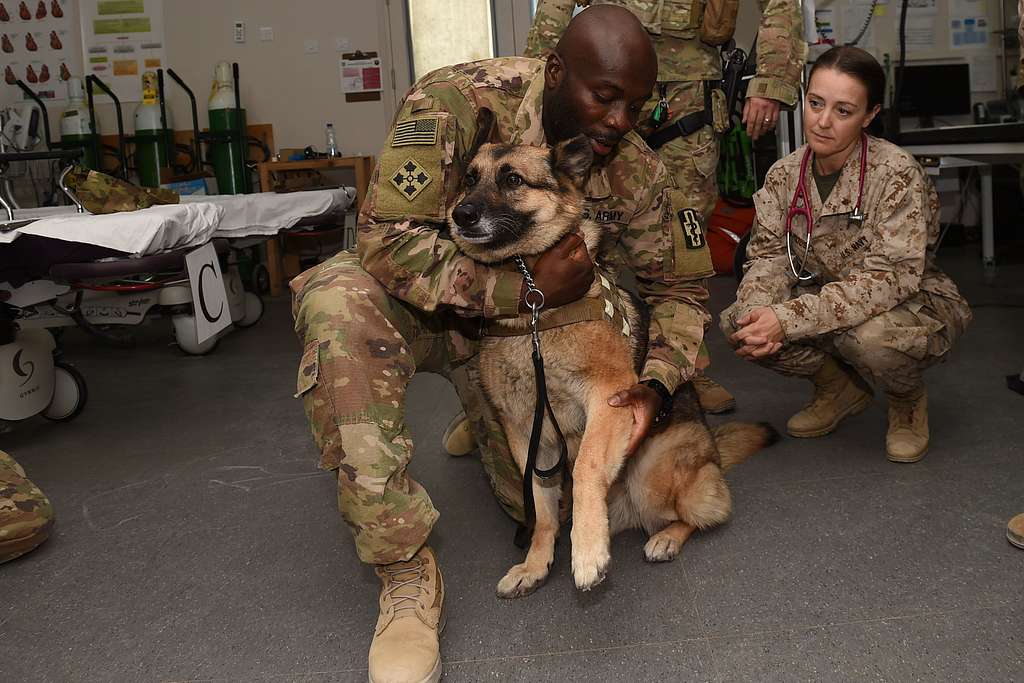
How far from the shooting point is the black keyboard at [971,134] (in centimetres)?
272

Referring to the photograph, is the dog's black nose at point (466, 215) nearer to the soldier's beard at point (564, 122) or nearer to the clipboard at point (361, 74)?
the soldier's beard at point (564, 122)

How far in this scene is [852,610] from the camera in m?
1.41

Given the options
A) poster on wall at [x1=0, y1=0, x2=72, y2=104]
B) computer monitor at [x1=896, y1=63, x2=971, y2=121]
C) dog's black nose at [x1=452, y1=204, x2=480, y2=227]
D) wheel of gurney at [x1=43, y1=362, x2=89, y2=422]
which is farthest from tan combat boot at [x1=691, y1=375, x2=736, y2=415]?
poster on wall at [x1=0, y1=0, x2=72, y2=104]

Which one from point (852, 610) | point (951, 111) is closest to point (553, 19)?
point (852, 610)

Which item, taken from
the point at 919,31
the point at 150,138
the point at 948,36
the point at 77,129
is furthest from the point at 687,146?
the point at 77,129

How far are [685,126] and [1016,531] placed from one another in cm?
145

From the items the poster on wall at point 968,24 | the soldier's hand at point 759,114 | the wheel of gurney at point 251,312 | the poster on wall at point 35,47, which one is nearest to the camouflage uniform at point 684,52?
the soldier's hand at point 759,114

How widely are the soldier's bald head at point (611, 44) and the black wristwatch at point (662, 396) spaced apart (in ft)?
1.86

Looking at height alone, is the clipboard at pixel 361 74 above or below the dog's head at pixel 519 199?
above

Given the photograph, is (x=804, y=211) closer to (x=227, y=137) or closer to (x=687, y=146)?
(x=687, y=146)

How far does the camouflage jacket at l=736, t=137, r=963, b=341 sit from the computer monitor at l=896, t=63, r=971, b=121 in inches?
157

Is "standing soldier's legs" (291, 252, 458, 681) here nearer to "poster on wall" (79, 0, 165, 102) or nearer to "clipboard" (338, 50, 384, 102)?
"clipboard" (338, 50, 384, 102)

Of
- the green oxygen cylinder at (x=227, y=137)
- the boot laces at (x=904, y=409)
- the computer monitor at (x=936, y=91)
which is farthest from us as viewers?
the green oxygen cylinder at (x=227, y=137)

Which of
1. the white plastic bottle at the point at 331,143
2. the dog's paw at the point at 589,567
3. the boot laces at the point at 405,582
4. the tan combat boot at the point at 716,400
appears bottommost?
the tan combat boot at the point at 716,400
